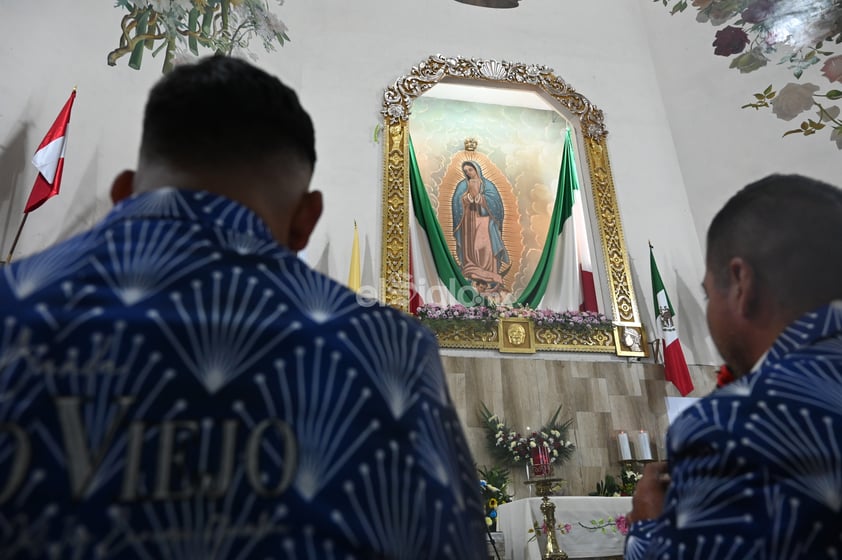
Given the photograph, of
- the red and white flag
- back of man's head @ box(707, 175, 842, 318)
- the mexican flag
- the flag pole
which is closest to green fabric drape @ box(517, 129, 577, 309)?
the mexican flag

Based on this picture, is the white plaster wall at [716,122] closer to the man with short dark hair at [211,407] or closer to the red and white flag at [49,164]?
the red and white flag at [49,164]

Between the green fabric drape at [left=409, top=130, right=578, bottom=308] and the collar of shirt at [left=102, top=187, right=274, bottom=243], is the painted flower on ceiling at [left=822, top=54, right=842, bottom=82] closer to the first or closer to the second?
the green fabric drape at [left=409, top=130, right=578, bottom=308]

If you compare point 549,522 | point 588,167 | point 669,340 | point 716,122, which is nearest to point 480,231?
point 588,167

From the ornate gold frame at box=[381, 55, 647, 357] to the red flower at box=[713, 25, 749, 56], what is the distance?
1529 millimetres

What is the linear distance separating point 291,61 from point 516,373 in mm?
4306

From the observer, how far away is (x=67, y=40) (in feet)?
17.4

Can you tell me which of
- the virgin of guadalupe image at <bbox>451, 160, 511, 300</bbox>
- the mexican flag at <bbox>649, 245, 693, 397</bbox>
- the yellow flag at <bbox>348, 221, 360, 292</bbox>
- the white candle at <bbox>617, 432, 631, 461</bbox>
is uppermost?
the virgin of guadalupe image at <bbox>451, 160, 511, 300</bbox>

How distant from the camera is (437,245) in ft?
23.0

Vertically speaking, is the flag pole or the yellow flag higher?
the yellow flag

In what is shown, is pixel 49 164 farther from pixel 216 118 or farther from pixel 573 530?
pixel 573 530

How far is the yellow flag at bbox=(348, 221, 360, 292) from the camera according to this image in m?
6.08

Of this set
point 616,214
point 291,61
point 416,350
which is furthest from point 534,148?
point 416,350

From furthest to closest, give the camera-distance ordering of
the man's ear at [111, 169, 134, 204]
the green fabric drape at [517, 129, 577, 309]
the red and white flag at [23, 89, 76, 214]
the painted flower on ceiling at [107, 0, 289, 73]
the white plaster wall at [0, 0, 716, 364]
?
the green fabric drape at [517, 129, 577, 309] → the painted flower on ceiling at [107, 0, 289, 73] → the white plaster wall at [0, 0, 716, 364] → the red and white flag at [23, 89, 76, 214] → the man's ear at [111, 169, 134, 204]

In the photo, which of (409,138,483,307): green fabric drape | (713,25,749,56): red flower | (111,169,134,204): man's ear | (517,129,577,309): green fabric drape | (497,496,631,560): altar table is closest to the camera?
(111,169,134,204): man's ear
